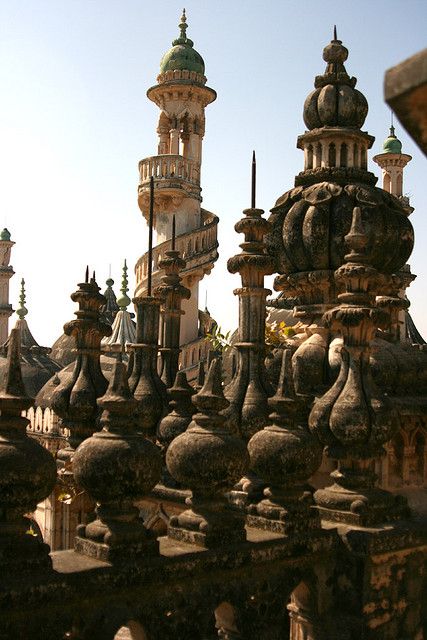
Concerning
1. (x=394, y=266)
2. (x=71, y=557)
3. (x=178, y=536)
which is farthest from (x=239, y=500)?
(x=394, y=266)

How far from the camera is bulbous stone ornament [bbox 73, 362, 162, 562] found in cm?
512

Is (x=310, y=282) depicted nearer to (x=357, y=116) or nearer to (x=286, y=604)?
(x=357, y=116)

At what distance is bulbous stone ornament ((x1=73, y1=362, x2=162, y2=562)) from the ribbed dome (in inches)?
199

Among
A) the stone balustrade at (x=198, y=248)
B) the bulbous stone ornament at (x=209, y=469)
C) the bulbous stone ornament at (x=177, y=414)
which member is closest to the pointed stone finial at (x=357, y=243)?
the bulbous stone ornament at (x=209, y=469)

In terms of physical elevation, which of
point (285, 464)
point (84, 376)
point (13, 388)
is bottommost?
point (285, 464)

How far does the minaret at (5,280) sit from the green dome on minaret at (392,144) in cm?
2390

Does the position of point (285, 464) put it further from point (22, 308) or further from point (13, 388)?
point (22, 308)

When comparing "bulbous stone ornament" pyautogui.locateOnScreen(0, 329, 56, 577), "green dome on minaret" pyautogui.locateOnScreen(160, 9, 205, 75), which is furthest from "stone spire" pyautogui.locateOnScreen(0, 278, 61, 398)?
"bulbous stone ornament" pyautogui.locateOnScreen(0, 329, 56, 577)

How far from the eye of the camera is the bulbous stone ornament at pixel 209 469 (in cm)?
560

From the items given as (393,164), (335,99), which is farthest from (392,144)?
(335,99)

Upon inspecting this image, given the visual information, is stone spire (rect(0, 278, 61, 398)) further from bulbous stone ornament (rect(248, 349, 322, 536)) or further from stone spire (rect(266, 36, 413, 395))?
bulbous stone ornament (rect(248, 349, 322, 536))

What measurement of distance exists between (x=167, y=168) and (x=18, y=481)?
34.4m

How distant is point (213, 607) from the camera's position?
555 centimetres

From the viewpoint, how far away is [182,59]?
127ft
